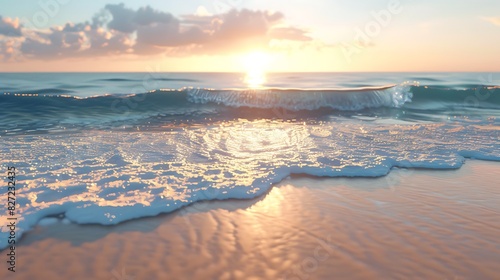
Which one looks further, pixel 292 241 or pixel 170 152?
pixel 170 152

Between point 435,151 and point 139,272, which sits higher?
point 435,151

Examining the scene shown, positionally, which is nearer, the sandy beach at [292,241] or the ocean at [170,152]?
the sandy beach at [292,241]

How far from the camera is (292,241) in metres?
3.77

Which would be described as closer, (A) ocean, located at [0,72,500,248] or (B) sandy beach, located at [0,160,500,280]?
(B) sandy beach, located at [0,160,500,280]

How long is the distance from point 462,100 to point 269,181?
21496 millimetres

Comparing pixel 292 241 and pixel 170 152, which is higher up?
pixel 170 152

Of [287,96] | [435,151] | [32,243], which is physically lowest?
[32,243]

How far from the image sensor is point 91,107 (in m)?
16.2

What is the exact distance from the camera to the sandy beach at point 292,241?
3.20m

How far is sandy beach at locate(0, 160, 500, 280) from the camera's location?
3.20m

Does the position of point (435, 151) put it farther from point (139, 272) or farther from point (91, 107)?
point (91, 107)

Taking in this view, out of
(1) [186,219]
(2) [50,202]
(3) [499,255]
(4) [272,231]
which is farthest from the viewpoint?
(2) [50,202]

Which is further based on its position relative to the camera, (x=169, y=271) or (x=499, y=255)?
(x=499, y=255)

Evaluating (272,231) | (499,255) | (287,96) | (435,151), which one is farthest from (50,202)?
(287,96)
